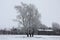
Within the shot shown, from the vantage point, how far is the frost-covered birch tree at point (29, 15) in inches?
894

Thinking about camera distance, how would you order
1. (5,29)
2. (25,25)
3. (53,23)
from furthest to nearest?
(53,23)
(5,29)
(25,25)

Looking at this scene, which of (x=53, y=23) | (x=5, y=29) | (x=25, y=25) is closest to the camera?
(x=25, y=25)

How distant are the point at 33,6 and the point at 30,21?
2.05 meters

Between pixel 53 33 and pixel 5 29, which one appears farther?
pixel 53 33

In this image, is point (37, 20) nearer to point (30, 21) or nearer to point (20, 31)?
point (30, 21)

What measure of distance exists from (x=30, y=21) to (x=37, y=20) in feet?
3.28

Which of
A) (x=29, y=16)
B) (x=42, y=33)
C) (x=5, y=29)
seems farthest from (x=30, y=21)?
(x=42, y=33)

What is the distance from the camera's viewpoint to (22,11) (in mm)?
22969

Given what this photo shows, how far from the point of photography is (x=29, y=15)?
23.0m

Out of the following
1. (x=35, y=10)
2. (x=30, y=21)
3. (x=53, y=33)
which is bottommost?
(x=53, y=33)

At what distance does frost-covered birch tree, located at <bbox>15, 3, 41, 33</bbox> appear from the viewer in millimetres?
22703

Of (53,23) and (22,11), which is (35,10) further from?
(53,23)

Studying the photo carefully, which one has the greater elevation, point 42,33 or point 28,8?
point 28,8

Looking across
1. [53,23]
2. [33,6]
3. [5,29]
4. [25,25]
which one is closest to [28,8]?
[33,6]
